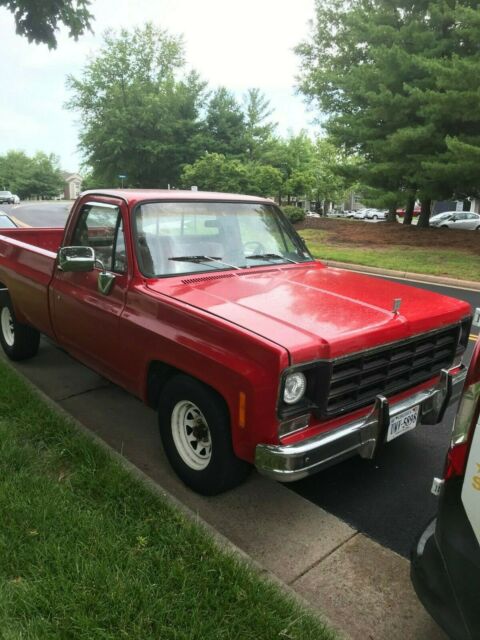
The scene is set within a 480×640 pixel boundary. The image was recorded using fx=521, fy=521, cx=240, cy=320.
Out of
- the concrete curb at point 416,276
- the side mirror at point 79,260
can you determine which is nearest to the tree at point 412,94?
the concrete curb at point 416,276

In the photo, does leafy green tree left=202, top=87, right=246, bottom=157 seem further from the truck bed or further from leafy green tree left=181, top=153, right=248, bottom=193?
the truck bed

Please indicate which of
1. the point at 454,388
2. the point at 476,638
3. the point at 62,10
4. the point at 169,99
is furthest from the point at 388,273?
the point at 169,99

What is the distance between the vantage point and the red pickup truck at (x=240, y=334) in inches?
103

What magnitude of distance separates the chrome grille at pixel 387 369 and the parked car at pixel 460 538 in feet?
3.01

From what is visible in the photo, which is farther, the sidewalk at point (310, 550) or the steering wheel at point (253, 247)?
the steering wheel at point (253, 247)

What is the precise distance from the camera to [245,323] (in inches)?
108

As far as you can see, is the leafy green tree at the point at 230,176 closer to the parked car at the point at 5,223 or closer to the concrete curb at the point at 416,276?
the concrete curb at the point at 416,276

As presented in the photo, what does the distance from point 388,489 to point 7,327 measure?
4286 millimetres

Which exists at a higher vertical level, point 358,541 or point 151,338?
point 151,338

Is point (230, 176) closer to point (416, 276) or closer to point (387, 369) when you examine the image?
point (416, 276)

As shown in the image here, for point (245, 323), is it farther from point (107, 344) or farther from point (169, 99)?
point (169, 99)

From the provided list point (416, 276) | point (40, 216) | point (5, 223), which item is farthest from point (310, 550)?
point (40, 216)

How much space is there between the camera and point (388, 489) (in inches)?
131

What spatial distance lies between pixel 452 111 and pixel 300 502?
15656 millimetres
